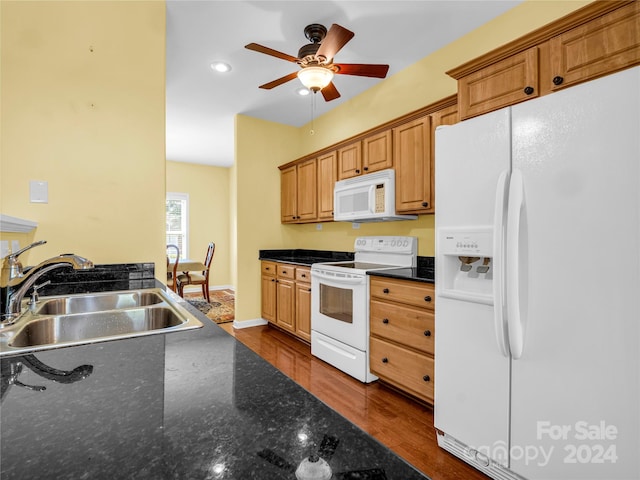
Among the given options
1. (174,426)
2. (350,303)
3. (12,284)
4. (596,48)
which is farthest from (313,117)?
(174,426)

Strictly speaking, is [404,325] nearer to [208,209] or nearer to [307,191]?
[307,191]

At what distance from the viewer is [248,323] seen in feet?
13.7

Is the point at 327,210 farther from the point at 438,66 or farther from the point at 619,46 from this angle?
the point at 619,46

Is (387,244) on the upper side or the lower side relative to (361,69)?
lower

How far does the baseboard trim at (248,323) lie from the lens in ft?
13.5

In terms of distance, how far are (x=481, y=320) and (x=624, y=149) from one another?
882 mm

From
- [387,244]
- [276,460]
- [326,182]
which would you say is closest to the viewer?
[276,460]

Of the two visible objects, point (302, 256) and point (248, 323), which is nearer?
point (248, 323)

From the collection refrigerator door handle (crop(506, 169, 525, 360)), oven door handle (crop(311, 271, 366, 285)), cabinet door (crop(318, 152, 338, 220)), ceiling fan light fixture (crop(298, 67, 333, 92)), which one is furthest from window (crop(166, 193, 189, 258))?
refrigerator door handle (crop(506, 169, 525, 360))

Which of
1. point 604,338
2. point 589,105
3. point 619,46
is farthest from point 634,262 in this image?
point 619,46

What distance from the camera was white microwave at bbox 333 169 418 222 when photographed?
2811mm

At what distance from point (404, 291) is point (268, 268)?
228 centimetres

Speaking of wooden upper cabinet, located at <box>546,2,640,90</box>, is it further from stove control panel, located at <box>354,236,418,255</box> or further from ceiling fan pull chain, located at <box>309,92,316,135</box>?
ceiling fan pull chain, located at <box>309,92,316,135</box>

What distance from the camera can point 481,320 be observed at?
61.6 inches
